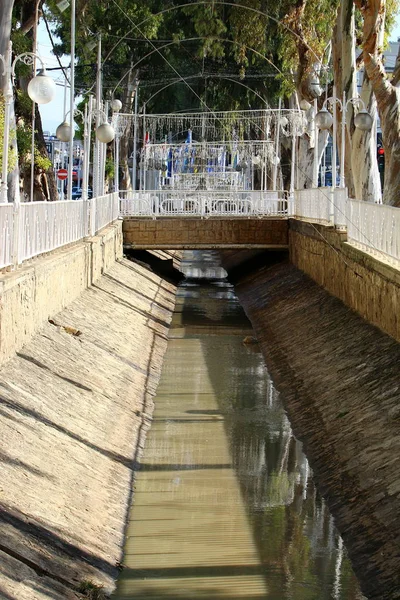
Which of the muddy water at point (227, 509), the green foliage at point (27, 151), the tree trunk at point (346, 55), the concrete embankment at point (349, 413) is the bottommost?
the muddy water at point (227, 509)

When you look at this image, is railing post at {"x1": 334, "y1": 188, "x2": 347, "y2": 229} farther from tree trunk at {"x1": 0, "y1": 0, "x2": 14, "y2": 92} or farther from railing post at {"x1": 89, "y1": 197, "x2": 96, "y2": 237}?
tree trunk at {"x1": 0, "y1": 0, "x2": 14, "y2": 92}

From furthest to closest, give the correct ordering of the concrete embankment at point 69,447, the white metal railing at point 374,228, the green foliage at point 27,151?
the green foliage at point 27,151, the white metal railing at point 374,228, the concrete embankment at point 69,447

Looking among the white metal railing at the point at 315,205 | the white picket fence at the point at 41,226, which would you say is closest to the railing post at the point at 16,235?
the white picket fence at the point at 41,226

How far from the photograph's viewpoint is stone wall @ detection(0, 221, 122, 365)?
1568cm

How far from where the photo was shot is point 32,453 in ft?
42.5

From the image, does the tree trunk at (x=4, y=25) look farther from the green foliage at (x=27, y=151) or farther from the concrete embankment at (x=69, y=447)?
the green foliage at (x=27, y=151)

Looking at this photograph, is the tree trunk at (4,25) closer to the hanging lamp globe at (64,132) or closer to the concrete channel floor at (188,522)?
the hanging lamp globe at (64,132)

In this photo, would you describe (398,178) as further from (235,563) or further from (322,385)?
(235,563)

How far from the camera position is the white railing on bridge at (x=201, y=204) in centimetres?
4419

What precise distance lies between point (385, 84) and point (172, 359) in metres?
9.19

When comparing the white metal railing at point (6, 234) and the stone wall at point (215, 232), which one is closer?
the white metal railing at point (6, 234)

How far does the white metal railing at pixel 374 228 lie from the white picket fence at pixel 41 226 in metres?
5.64

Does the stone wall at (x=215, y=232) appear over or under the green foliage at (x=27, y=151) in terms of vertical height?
under

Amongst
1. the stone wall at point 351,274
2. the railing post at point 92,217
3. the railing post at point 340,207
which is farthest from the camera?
the railing post at point 92,217
